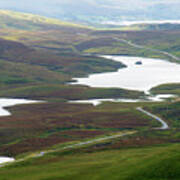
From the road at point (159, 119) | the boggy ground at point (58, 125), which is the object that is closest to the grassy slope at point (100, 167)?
the boggy ground at point (58, 125)

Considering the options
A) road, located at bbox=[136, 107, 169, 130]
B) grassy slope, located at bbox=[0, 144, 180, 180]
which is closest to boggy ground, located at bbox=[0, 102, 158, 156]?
road, located at bbox=[136, 107, 169, 130]

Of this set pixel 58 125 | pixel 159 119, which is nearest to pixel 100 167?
pixel 58 125

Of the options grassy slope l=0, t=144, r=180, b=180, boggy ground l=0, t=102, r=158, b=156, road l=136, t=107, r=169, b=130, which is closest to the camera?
grassy slope l=0, t=144, r=180, b=180

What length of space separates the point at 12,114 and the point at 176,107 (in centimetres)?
6141

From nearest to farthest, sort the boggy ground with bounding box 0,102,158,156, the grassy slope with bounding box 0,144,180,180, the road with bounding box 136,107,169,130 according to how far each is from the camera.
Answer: the grassy slope with bounding box 0,144,180,180 < the boggy ground with bounding box 0,102,158,156 < the road with bounding box 136,107,169,130

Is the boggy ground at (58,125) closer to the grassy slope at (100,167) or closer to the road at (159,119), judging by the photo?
the road at (159,119)

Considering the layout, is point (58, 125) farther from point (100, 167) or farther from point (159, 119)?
point (100, 167)

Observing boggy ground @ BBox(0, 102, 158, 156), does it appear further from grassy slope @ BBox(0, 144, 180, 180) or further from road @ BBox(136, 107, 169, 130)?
grassy slope @ BBox(0, 144, 180, 180)

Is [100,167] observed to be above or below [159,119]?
below

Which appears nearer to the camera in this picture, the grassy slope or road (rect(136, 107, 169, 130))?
the grassy slope

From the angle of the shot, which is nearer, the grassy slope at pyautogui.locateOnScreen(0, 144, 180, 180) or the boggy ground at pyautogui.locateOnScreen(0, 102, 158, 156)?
the grassy slope at pyautogui.locateOnScreen(0, 144, 180, 180)

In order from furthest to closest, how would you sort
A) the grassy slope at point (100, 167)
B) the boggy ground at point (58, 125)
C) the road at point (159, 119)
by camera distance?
the road at point (159, 119)
the boggy ground at point (58, 125)
the grassy slope at point (100, 167)

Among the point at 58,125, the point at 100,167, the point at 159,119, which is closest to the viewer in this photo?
the point at 100,167

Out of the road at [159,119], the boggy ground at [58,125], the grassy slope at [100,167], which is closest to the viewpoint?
the grassy slope at [100,167]
